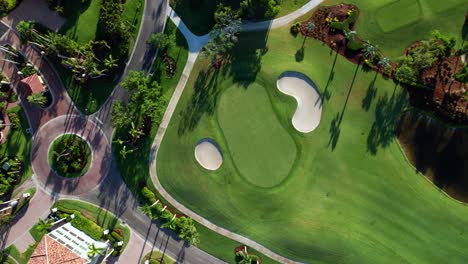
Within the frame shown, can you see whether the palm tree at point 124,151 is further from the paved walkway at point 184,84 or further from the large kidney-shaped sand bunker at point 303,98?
the large kidney-shaped sand bunker at point 303,98

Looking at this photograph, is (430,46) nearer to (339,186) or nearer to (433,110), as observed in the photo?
(433,110)

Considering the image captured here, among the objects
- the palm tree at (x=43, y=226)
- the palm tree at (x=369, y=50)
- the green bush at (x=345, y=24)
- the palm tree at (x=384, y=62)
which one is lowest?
the palm tree at (x=43, y=226)

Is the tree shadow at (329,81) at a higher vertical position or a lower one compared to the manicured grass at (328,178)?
higher

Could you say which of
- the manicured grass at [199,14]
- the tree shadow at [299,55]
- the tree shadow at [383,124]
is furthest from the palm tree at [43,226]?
the tree shadow at [383,124]

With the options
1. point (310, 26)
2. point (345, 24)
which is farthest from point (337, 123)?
point (310, 26)

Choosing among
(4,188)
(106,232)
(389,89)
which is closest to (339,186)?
(389,89)

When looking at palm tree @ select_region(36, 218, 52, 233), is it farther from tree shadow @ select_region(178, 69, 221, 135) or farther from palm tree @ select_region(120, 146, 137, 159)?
tree shadow @ select_region(178, 69, 221, 135)

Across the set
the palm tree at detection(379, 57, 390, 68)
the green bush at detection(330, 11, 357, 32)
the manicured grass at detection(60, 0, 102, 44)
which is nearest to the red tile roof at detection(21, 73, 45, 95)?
the manicured grass at detection(60, 0, 102, 44)
